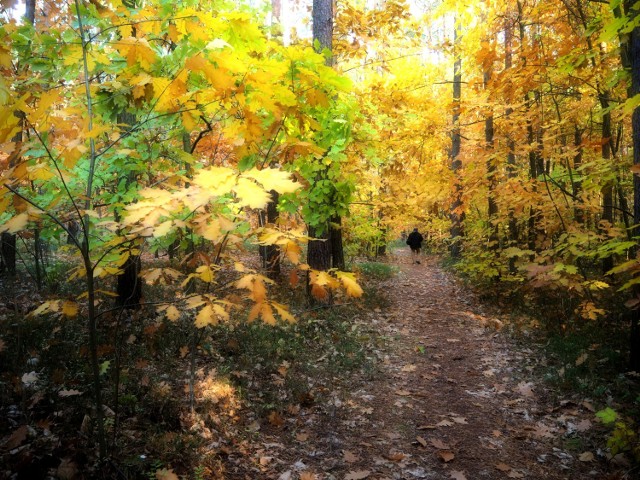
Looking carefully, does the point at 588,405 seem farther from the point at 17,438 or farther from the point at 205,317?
the point at 17,438

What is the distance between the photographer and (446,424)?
186 inches

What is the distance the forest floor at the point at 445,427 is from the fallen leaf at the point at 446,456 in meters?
0.01

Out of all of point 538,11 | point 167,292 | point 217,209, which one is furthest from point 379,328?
point 538,11

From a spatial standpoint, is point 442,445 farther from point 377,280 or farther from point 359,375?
point 377,280

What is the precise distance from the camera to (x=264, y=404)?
4852mm

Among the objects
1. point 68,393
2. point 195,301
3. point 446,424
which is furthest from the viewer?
point 446,424

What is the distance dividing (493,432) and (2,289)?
8.77 metres

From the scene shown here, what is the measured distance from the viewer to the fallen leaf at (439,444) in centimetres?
426

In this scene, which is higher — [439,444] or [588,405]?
[588,405]

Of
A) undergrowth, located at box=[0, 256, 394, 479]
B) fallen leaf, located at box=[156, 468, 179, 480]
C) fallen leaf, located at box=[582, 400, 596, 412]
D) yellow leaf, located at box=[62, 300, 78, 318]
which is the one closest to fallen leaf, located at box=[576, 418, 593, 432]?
fallen leaf, located at box=[582, 400, 596, 412]

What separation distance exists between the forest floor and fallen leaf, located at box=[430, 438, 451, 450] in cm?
1

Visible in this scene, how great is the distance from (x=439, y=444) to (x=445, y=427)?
41 centimetres

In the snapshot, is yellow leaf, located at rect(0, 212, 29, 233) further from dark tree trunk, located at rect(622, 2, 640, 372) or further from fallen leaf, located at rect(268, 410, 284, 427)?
dark tree trunk, located at rect(622, 2, 640, 372)

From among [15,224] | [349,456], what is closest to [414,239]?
[349,456]
